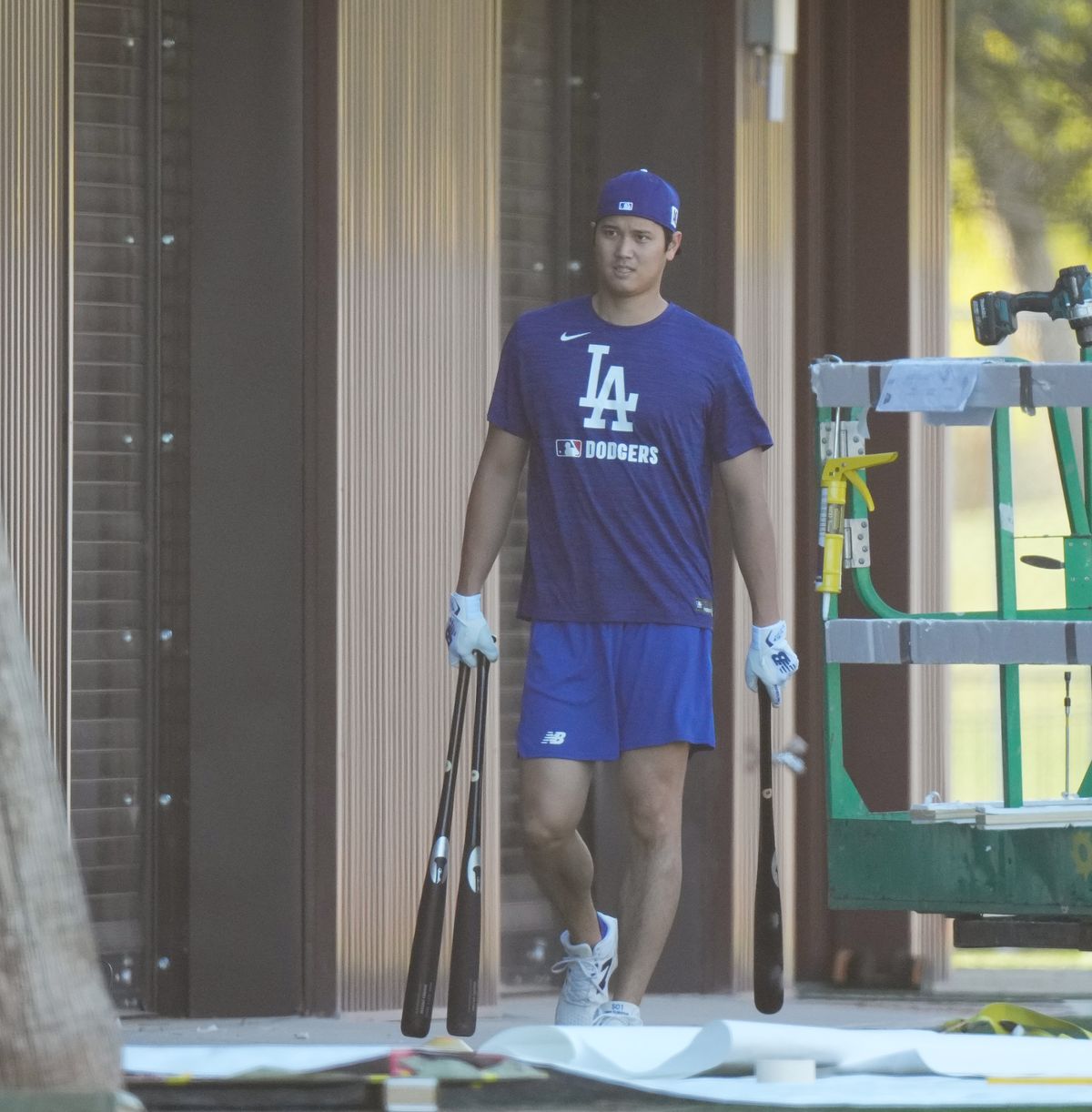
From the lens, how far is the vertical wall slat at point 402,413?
21.1ft

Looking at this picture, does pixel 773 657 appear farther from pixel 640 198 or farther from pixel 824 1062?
pixel 824 1062

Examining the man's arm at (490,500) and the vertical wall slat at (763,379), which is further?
the vertical wall slat at (763,379)

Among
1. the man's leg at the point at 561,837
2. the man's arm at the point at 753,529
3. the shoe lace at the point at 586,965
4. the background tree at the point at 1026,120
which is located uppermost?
the background tree at the point at 1026,120

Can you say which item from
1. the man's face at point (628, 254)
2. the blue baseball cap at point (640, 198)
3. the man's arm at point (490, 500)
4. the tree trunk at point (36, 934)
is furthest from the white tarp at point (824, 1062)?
the blue baseball cap at point (640, 198)

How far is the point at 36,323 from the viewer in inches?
244

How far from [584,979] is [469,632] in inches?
34.8

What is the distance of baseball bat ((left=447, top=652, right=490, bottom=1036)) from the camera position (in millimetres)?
5418

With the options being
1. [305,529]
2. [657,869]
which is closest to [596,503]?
[657,869]

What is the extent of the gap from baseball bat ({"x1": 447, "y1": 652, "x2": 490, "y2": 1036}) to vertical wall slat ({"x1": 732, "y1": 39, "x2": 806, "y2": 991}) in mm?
1436

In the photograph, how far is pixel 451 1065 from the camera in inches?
154

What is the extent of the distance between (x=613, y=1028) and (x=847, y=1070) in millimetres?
506

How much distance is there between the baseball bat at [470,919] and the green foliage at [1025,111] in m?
2.62

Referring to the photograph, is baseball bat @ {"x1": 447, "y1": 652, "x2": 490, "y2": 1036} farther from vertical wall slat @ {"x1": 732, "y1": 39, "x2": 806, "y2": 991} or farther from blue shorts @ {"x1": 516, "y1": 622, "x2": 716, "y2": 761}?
vertical wall slat @ {"x1": 732, "y1": 39, "x2": 806, "y2": 991}

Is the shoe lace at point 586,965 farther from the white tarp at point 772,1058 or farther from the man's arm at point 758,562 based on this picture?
the white tarp at point 772,1058
